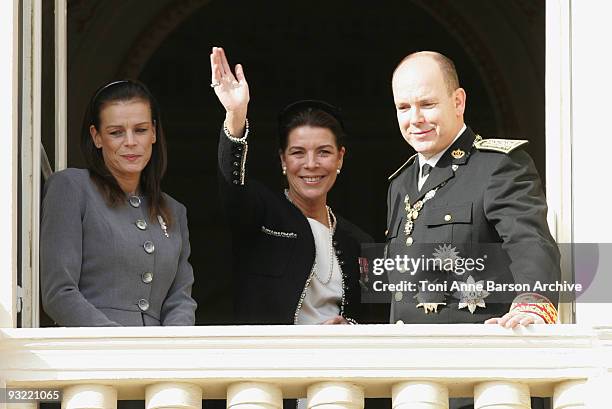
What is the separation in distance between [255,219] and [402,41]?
6309 mm

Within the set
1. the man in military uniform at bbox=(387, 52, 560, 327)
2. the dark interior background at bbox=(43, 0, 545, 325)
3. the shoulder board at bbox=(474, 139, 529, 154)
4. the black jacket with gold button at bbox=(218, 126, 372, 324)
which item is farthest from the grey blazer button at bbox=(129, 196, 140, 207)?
the dark interior background at bbox=(43, 0, 545, 325)

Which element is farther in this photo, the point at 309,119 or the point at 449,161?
the point at 309,119

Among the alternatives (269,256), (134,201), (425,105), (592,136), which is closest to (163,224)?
(134,201)

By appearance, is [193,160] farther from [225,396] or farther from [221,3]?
[225,396]

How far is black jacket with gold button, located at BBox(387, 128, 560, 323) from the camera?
488cm

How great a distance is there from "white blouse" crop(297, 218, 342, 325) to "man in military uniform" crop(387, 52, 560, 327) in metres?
0.38

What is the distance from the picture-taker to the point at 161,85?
1172 cm

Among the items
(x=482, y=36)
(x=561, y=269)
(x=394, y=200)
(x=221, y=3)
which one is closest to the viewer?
(x=561, y=269)

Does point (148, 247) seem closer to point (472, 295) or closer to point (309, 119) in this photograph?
point (309, 119)

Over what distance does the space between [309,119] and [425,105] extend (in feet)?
2.05

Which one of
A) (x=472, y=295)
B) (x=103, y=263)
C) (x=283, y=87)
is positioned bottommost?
(x=472, y=295)

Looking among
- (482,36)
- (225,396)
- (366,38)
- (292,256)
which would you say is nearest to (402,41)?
(366,38)

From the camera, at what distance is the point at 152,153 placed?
5.46 metres

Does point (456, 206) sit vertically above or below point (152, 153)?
below
